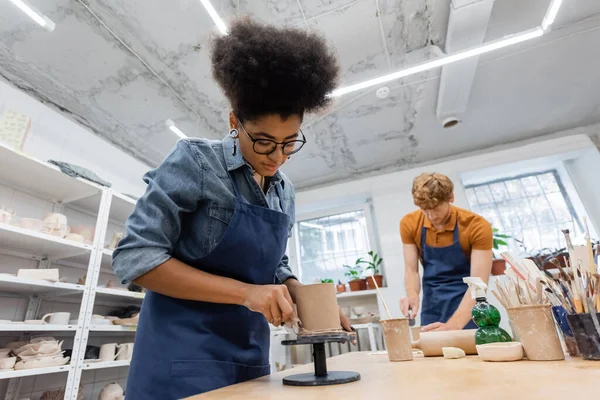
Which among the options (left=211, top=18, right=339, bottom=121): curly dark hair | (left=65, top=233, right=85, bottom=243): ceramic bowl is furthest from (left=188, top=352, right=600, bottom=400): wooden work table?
(left=65, top=233, right=85, bottom=243): ceramic bowl

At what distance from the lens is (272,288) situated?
633mm

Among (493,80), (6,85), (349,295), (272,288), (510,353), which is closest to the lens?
(272,288)

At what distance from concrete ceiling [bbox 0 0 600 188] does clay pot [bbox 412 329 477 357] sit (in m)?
1.91

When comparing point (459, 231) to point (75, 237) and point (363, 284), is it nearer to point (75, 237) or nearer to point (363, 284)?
point (363, 284)

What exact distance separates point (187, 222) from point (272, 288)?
0.28 m

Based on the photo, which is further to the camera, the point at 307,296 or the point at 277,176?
the point at 277,176

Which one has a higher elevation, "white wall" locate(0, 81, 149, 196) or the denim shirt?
"white wall" locate(0, 81, 149, 196)

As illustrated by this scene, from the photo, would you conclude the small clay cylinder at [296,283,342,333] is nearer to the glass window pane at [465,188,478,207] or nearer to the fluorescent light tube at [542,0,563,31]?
the fluorescent light tube at [542,0,563,31]

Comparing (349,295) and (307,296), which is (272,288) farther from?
(349,295)

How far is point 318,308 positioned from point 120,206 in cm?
262

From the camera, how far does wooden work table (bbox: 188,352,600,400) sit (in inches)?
17.1

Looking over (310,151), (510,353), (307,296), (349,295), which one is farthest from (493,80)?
(307,296)

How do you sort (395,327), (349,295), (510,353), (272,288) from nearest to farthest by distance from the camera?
(272,288), (510,353), (395,327), (349,295)

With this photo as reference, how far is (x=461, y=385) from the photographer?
1.61ft
